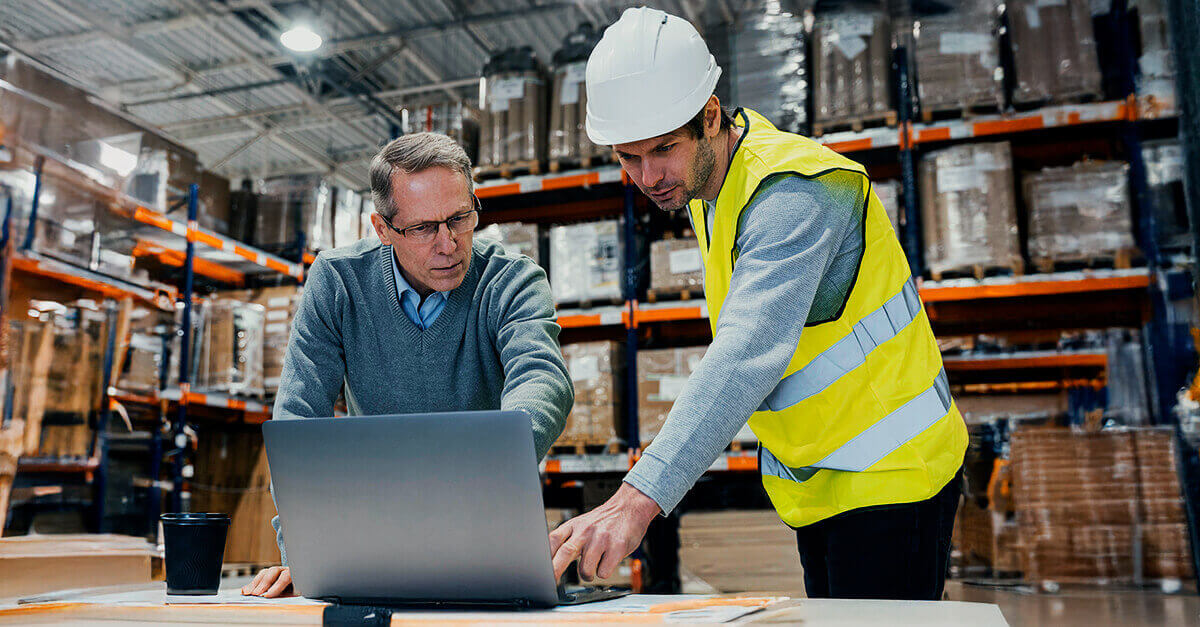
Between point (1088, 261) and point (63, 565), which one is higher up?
point (1088, 261)

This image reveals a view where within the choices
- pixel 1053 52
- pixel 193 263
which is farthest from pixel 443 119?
pixel 1053 52

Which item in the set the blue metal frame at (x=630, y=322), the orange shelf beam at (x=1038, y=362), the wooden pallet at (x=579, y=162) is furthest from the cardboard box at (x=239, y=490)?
the orange shelf beam at (x=1038, y=362)

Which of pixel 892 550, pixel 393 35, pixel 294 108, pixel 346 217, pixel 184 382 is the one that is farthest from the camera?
pixel 294 108

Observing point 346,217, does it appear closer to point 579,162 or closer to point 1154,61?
point 579,162

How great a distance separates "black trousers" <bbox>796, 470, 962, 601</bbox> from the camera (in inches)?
64.4

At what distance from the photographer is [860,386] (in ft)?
5.43

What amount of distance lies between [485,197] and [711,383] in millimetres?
5093

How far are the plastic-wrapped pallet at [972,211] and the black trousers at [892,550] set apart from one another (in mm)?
3659

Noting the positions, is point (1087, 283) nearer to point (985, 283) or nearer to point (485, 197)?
point (985, 283)

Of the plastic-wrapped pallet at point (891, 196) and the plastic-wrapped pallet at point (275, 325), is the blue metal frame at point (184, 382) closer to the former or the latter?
the plastic-wrapped pallet at point (275, 325)

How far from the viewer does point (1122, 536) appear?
15.8 feet

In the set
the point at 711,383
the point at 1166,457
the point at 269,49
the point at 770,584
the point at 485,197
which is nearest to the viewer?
the point at 711,383

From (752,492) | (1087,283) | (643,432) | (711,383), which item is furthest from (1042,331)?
(711,383)

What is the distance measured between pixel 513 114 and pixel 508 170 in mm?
383
